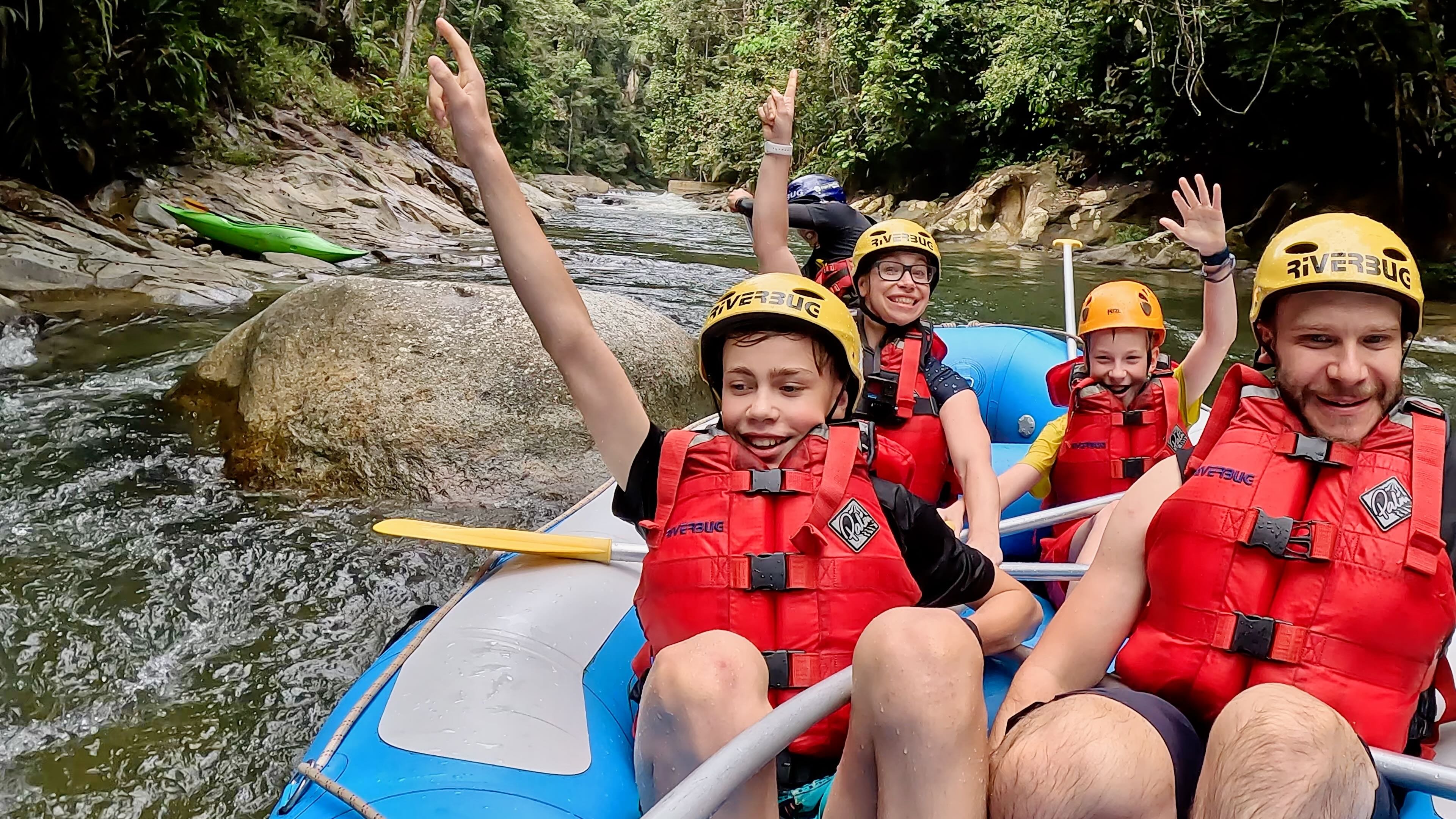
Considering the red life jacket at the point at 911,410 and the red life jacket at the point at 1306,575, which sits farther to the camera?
the red life jacket at the point at 911,410

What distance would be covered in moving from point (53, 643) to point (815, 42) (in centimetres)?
2003

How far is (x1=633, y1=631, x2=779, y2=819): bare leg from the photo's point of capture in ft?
4.43

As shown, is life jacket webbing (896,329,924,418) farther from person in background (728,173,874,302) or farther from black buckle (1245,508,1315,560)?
black buckle (1245,508,1315,560)

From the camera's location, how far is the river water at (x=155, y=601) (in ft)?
7.36

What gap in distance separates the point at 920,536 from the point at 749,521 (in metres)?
0.31

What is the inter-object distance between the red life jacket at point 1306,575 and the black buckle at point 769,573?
546 mm

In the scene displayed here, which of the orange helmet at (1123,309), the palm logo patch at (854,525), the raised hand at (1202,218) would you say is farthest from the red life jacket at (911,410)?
the palm logo patch at (854,525)

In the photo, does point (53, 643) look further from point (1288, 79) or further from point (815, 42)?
point (815, 42)

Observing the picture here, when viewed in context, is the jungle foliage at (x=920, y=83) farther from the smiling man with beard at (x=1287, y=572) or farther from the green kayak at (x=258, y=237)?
the smiling man with beard at (x=1287, y=572)

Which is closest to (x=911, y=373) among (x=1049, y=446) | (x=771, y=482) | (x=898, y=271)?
(x=898, y=271)

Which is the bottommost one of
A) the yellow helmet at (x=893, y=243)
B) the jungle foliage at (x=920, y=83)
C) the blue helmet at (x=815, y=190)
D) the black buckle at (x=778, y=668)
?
the black buckle at (x=778, y=668)

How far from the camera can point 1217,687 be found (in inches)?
55.1

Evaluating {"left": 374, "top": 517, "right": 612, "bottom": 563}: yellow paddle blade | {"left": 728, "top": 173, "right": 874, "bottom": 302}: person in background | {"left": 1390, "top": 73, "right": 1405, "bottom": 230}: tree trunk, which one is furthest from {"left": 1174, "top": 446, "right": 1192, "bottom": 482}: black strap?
{"left": 1390, "top": 73, "right": 1405, "bottom": 230}: tree trunk

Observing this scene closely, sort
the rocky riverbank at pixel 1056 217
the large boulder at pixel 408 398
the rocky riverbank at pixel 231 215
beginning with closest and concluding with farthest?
the large boulder at pixel 408 398 < the rocky riverbank at pixel 231 215 < the rocky riverbank at pixel 1056 217
